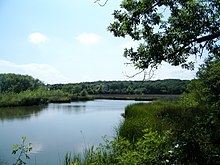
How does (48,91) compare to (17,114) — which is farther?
(48,91)

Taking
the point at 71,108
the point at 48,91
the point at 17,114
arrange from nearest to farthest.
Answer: the point at 17,114 → the point at 71,108 → the point at 48,91

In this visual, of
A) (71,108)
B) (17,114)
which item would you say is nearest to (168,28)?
(17,114)

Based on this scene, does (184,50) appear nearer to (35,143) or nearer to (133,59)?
(133,59)

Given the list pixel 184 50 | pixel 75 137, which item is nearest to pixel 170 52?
pixel 184 50

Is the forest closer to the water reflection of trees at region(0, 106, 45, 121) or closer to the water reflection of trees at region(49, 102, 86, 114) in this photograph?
the water reflection of trees at region(49, 102, 86, 114)

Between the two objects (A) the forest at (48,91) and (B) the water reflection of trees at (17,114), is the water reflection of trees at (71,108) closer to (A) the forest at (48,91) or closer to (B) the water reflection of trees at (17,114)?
(B) the water reflection of trees at (17,114)

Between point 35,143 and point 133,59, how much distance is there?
621 cm

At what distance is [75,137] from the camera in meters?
10.9

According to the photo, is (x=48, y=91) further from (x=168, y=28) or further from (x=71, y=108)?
(x=168, y=28)

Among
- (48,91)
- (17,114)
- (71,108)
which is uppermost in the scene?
(48,91)

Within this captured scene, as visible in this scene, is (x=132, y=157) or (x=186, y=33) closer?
(x=132, y=157)

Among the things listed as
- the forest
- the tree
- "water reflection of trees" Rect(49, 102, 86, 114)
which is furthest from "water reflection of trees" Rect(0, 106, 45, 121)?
the tree

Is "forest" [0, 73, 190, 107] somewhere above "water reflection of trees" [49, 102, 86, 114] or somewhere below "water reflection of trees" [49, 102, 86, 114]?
above

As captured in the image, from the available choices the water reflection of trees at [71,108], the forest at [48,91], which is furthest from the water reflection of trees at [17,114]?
the forest at [48,91]
